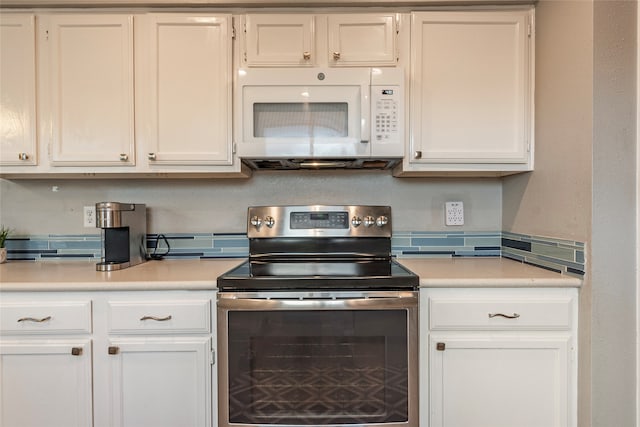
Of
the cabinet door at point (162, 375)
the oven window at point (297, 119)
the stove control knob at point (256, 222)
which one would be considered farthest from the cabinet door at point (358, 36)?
the cabinet door at point (162, 375)

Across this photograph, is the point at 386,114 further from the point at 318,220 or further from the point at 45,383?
the point at 45,383

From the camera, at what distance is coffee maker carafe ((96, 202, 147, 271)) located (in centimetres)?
164

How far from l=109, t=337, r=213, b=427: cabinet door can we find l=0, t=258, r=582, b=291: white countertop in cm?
21

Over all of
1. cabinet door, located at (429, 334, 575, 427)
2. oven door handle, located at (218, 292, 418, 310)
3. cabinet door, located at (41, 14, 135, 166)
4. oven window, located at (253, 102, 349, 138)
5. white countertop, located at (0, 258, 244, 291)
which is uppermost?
cabinet door, located at (41, 14, 135, 166)

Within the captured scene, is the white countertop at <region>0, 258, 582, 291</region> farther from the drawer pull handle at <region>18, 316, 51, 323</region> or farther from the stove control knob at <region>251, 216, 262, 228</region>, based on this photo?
the stove control knob at <region>251, 216, 262, 228</region>

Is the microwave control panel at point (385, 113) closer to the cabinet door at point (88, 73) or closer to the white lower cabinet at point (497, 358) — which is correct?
the white lower cabinet at point (497, 358)

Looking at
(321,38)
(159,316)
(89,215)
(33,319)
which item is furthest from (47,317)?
(321,38)

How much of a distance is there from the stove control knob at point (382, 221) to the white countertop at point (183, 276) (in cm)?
23

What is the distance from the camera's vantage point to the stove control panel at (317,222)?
1.92m

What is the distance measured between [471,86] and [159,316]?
5.20 feet

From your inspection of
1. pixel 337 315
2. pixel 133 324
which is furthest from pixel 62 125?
pixel 337 315

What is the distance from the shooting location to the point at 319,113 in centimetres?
165

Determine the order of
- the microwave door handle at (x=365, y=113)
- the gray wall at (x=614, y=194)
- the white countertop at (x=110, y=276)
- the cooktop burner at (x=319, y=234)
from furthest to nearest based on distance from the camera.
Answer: the cooktop burner at (x=319, y=234)
the microwave door handle at (x=365, y=113)
the white countertop at (x=110, y=276)
the gray wall at (x=614, y=194)

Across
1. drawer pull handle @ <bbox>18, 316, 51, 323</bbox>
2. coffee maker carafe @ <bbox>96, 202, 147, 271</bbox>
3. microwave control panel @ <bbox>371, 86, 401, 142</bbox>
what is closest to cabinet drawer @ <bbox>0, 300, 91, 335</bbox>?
drawer pull handle @ <bbox>18, 316, 51, 323</bbox>
